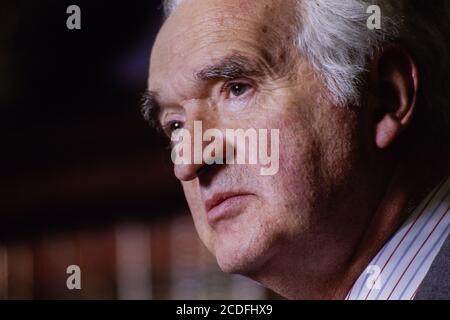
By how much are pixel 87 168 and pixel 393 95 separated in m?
0.49

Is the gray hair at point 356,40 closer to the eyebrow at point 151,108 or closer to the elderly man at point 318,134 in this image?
the elderly man at point 318,134

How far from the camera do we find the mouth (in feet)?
2.84

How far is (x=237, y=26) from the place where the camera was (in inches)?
34.2

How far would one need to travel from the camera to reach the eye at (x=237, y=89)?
34.7 inches

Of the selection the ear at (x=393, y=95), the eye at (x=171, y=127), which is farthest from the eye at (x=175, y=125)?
the ear at (x=393, y=95)

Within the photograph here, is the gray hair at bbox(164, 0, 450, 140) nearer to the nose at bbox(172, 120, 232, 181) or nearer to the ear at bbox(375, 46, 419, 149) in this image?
the ear at bbox(375, 46, 419, 149)

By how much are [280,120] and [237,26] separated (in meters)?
0.13

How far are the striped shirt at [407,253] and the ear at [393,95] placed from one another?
11 centimetres

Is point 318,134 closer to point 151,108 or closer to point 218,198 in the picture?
point 218,198

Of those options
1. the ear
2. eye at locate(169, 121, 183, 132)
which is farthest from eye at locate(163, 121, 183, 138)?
the ear

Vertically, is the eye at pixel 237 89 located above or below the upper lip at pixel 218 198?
above

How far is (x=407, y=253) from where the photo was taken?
0.89m

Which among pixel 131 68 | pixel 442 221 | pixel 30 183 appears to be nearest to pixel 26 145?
pixel 30 183
